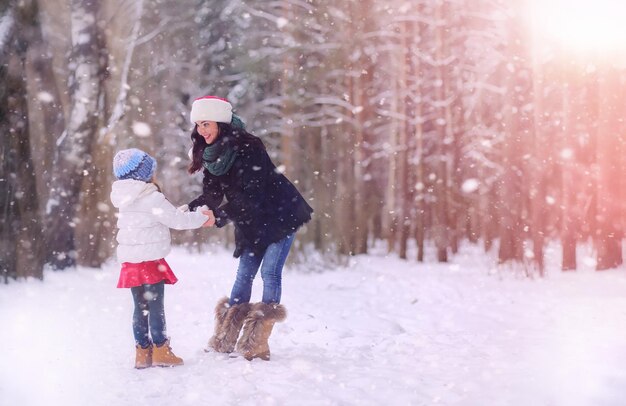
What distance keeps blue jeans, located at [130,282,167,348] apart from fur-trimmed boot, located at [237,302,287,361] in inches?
26.2

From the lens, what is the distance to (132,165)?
5055mm

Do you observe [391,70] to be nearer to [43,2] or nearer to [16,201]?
[43,2]

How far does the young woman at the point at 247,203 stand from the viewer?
5438 mm

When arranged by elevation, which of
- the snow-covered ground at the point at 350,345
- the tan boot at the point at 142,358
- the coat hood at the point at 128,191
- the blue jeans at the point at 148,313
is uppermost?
the coat hood at the point at 128,191

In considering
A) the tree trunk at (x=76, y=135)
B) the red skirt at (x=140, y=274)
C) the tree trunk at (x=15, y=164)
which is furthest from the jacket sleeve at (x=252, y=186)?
the tree trunk at (x=76, y=135)

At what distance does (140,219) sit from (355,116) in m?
10.7

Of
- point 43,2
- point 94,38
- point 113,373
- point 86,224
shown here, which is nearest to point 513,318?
point 113,373

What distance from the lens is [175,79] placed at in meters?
20.2

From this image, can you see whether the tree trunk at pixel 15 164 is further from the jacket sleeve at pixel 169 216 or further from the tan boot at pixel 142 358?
the jacket sleeve at pixel 169 216

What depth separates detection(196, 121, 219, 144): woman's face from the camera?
5465 millimetres

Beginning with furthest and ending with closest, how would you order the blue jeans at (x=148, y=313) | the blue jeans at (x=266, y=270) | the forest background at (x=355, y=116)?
the forest background at (x=355, y=116) < the blue jeans at (x=266, y=270) < the blue jeans at (x=148, y=313)

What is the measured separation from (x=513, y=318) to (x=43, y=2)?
9378 millimetres

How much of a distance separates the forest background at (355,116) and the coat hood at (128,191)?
200 inches

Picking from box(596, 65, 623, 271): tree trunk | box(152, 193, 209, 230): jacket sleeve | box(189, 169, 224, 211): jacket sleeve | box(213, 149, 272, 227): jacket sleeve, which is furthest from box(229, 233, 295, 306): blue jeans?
box(596, 65, 623, 271): tree trunk
